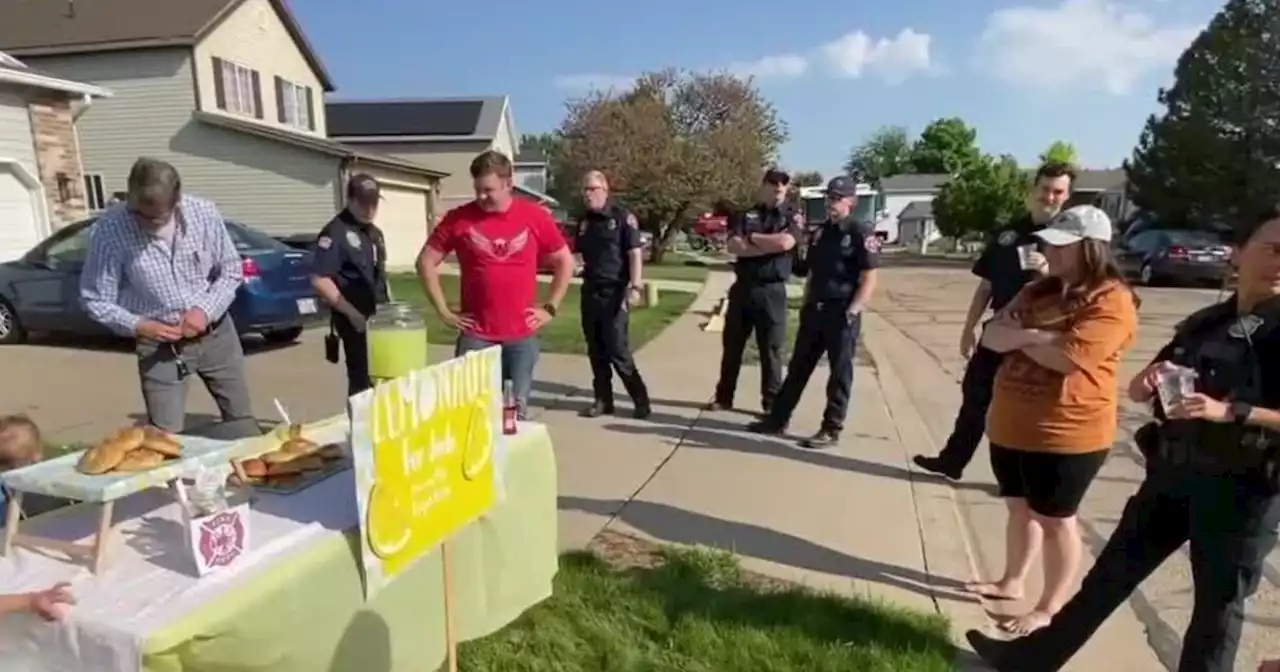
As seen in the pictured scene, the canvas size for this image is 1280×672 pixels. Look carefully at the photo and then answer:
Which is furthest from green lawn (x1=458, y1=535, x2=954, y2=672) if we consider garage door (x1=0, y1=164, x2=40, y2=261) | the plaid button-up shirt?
garage door (x1=0, y1=164, x2=40, y2=261)

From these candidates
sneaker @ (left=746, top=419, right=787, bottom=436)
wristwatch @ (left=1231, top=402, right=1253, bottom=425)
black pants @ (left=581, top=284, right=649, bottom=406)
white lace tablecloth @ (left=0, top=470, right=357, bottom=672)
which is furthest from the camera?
black pants @ (left=581, top=284, right=649, bottom=406)

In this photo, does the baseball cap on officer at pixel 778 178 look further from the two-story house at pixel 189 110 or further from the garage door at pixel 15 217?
the two-story house at pixel 189 110

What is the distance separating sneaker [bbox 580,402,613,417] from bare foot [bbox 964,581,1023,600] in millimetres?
3482

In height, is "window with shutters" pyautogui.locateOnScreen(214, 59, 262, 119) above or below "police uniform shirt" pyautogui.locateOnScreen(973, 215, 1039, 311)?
above

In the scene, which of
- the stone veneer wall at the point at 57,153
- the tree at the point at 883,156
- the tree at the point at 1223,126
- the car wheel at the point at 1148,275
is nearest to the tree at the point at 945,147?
the tree at the point at 883,156

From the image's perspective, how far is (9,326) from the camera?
9.56m

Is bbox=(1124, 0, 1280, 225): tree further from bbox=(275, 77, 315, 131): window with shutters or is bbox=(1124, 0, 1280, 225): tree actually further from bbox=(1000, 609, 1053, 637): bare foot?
bbox=(1000, 609, 1053, 637): bare foot

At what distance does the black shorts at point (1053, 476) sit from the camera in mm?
2998

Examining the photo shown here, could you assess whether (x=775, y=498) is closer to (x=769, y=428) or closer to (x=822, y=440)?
(x=822, y=440)

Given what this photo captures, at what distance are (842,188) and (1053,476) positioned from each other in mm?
2795

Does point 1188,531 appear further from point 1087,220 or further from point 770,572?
point 770,572

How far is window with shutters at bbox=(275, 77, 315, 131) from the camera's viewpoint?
23.4m

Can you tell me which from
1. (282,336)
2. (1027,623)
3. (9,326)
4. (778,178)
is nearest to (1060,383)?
(1027,623)

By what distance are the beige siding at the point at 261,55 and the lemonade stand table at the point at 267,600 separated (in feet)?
68.8
